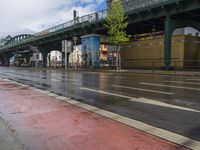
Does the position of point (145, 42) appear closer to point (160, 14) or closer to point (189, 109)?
point (160, 14)

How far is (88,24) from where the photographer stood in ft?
146

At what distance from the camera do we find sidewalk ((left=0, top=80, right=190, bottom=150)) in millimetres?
5254

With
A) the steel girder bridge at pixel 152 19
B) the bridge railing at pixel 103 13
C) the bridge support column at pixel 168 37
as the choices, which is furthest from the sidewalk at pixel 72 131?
the bridge railing at pixel 103 13

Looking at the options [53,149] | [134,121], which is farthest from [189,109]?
[53,149]

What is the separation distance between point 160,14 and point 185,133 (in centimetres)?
2814

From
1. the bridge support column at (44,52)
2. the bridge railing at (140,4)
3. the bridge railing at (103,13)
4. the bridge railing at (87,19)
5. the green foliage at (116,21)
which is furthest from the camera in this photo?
the bridge support column at (44,52)

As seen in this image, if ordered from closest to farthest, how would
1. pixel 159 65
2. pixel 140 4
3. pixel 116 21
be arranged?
pixel 140 4 → pixel 159 65 → pixel 116 21

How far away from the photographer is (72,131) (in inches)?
249

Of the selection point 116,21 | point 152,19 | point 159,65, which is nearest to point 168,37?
point 152,19

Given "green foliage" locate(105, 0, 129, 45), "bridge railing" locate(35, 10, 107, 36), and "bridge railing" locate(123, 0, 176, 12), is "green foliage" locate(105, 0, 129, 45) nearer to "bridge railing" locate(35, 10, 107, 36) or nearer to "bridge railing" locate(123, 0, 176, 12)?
"bridge railing" locate(123, 0, 176, 12)

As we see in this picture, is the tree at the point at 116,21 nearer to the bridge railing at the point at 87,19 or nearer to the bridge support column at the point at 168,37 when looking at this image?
the bridge railing at the point at 87,19

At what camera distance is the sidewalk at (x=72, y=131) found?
5.25 m

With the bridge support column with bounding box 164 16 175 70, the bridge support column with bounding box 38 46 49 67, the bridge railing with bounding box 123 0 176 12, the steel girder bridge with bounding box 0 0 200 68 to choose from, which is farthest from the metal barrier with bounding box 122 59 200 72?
the bridge support column with bounding box 38 46 49 67

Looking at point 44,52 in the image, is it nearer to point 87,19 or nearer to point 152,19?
point 87,19
